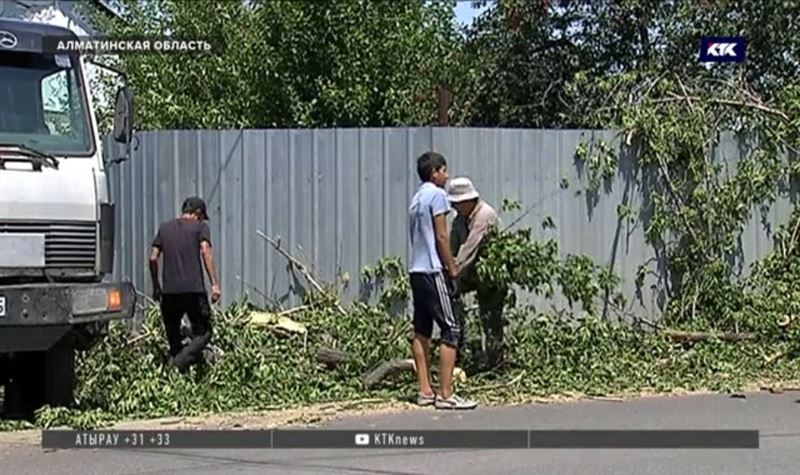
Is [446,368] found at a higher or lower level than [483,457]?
higher

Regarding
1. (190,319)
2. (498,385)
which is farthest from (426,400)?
(190,319)

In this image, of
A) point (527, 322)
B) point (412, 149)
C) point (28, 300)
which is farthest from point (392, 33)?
point (28, 300)

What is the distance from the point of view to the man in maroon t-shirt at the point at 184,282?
9.48m

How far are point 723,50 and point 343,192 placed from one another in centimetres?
518

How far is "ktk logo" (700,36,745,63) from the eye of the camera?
13.0 m

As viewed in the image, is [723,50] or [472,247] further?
[723,50]

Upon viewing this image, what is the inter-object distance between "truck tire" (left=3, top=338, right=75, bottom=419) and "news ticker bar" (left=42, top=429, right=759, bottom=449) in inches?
24.5

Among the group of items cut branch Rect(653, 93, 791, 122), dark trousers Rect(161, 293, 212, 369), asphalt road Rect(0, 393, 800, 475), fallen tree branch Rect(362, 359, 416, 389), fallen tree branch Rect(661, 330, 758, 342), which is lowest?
asphalt road Rect(0, 393, 800, 475)

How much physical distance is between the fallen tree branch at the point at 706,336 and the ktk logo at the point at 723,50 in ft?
12.6

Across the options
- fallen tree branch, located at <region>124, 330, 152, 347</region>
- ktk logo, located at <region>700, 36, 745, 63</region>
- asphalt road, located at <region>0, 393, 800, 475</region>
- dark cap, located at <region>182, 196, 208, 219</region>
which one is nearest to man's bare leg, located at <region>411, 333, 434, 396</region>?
asphalt road, located at <region>0, 393, 800, 475</region>

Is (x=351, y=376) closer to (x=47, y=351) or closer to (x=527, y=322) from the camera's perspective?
(x=527, y=322)

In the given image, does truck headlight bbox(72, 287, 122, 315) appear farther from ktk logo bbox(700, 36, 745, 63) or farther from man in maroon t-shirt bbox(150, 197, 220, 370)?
ktk logo bbox(700, 36, 745, 63)

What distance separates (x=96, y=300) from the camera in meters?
7.68

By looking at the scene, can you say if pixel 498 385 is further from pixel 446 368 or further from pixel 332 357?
pixel 332 357
